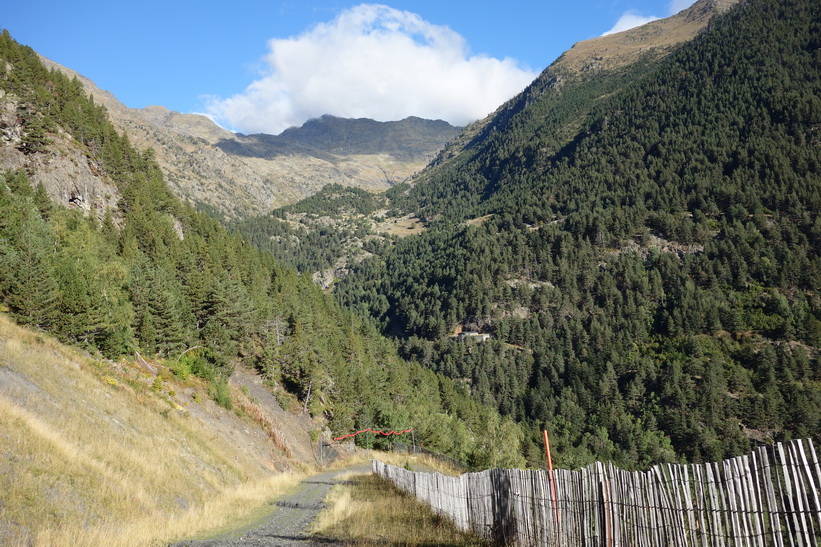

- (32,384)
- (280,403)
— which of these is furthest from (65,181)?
(32,384)

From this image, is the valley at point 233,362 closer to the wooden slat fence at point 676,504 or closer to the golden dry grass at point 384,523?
the golden dry grass at point 384,523

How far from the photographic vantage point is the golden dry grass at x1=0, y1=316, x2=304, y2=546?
35.3 feet

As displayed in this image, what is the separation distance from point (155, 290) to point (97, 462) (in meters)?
31.6

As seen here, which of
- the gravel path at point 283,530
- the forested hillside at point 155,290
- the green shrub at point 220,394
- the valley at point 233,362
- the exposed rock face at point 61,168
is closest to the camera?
the gravel path at point 283,530

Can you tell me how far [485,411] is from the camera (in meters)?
134

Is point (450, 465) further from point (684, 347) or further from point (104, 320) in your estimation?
point (684, 347)

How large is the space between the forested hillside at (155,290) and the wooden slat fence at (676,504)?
1236 inches

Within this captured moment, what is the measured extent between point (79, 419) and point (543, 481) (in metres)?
17.4

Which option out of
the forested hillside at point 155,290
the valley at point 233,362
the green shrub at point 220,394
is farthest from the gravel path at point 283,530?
the forested hillside at point 155,290

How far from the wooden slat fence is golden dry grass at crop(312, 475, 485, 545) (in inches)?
87.4

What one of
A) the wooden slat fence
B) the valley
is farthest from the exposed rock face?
the wooden slat fence

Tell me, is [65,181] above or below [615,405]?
above

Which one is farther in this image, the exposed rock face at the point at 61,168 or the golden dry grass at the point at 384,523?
the exposed rock face at the point at 61,168

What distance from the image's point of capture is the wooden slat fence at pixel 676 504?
5.04m
